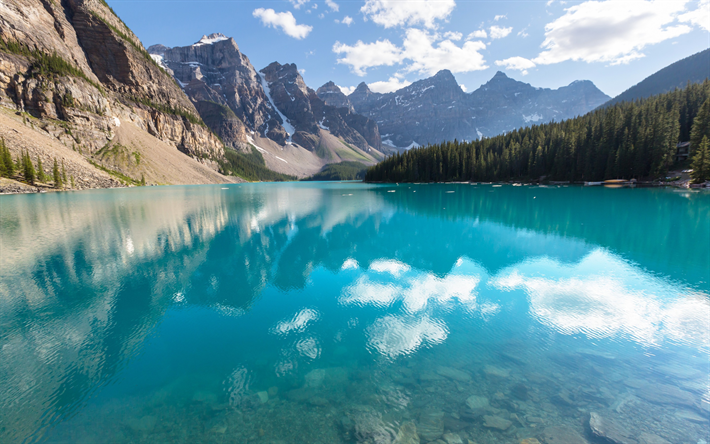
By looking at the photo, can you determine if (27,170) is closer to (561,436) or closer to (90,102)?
(90,102)

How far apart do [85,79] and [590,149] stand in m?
176

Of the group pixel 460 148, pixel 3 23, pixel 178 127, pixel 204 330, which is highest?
pixel 3 23

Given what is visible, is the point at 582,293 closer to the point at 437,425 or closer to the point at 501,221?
the point at 437,425

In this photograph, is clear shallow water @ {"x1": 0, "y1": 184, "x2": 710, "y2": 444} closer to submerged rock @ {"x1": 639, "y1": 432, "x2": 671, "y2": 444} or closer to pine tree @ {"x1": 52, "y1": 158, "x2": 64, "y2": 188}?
submerged rock @ {"x1": 639, "y1": 432, "x2": 671, "y2": 444}

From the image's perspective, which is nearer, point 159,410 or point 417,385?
point 159,410

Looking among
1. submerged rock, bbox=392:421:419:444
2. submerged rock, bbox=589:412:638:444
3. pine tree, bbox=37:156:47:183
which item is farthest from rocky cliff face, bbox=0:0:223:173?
submerged rock, bbox=589:412:638:444

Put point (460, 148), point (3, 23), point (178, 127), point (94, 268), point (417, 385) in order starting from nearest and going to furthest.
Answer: point (417, 385) → point (94, 268) → point (3, 23) → point (460, 148) → point (178, 127)

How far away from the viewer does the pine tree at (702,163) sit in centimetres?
4759

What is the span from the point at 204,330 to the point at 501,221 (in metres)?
26.1

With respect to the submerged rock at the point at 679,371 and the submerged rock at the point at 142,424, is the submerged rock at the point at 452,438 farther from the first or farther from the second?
the submerged rock at the point at 679,371

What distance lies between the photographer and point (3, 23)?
9125 cm

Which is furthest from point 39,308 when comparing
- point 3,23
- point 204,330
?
point 3,23

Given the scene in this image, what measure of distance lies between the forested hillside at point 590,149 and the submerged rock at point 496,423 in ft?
283

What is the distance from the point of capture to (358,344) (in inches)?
297
